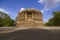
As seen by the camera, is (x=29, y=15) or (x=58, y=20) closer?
(x=29, y=15)

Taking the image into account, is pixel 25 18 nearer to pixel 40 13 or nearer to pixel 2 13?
pixel 40 13

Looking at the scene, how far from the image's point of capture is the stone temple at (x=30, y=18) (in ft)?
93.1

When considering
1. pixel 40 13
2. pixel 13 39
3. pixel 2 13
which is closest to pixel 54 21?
pixel 40 13

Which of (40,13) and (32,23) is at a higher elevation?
(40,13)

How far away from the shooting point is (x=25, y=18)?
94.4 ft

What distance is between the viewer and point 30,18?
94.7ft

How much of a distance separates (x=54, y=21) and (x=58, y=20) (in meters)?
1.71

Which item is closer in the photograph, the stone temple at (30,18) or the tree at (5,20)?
the stone temple at (30,18)

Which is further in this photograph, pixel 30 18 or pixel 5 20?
pixel 5 20

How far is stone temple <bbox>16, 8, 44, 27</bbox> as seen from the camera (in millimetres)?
28375

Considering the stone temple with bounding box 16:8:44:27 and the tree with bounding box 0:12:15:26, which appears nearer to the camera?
the stone temple with bounding box 16:8:44:27

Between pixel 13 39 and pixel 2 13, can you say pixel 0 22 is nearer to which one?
pixel 2 13

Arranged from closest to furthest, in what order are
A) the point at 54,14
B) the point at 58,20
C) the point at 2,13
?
the point at 58,20, the point at 54,14, the point at 2,13

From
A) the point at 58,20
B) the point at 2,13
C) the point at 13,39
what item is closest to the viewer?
the point at 13,39
